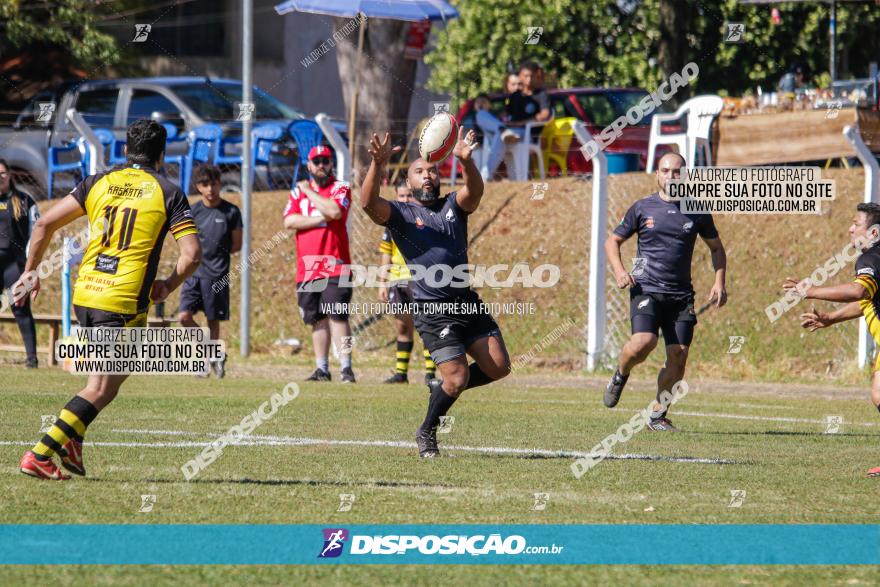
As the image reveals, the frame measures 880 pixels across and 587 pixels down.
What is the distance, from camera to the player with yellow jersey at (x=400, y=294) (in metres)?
14.8

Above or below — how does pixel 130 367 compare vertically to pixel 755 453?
above

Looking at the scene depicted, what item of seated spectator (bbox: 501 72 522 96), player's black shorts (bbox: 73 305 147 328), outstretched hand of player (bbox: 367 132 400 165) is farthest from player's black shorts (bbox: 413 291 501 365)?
seated spectator (bbox: 501 72 522 96)

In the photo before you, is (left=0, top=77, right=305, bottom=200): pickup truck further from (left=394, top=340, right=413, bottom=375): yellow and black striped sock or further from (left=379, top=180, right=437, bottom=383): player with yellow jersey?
(left=394, top=340, right=413, bottom=375): yellow and black striped sock

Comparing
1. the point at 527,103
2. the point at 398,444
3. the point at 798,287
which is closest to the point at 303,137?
the point at 527,103

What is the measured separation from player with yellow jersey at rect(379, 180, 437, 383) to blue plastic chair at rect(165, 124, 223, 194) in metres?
5.69

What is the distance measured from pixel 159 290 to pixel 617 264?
4502 millimetres

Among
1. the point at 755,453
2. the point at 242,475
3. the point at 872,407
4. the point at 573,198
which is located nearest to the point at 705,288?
the point at 573,198

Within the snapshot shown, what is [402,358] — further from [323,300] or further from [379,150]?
[379,150]

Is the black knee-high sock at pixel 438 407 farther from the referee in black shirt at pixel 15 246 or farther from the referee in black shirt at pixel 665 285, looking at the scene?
the referee in black shirt at pixel 15 246

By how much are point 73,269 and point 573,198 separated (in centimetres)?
716

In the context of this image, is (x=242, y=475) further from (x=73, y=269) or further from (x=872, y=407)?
(x=73, y=269)

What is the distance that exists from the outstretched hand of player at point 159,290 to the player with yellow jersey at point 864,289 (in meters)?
3.88

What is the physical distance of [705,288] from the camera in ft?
60.0

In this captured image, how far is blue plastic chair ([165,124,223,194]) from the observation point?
20.2 m
